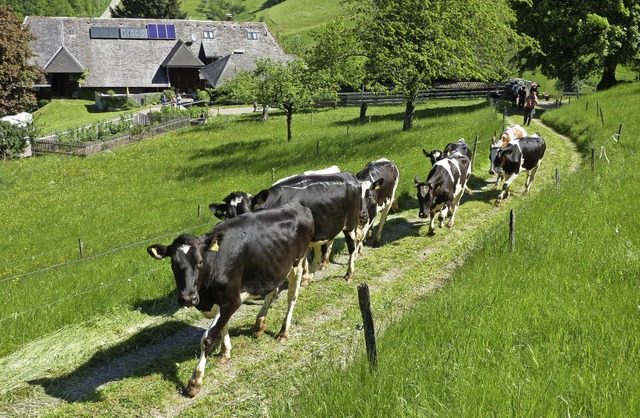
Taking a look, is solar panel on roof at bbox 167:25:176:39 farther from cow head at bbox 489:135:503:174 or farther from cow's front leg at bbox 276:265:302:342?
cow's front leg at bbox 276:265:302:342

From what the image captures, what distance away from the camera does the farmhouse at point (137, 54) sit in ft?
206

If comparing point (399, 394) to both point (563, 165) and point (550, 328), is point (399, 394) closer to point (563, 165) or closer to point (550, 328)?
point (550, 328)

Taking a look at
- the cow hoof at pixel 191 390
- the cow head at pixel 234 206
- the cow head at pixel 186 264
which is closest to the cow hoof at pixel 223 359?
the cow hoof at pixel 191 390

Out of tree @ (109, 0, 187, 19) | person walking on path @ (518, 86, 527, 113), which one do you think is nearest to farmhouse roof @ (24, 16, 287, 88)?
tree @ (109, 0, 187, 19)

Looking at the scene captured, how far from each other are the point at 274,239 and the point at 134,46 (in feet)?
214

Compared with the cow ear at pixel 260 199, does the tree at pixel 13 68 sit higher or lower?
higher

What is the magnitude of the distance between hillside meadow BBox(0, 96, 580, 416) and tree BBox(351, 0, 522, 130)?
2.69 metres

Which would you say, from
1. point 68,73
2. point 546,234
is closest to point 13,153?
point 68,73

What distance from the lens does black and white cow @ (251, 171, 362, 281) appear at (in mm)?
10516

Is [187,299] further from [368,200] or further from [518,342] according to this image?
[368,200]

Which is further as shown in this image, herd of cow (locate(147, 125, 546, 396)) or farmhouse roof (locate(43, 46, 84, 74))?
farmhouse roof (locate(43, 46, 84, 74))

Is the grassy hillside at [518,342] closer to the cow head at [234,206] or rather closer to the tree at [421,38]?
the cow head at [234,206]

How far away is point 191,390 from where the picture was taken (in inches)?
284

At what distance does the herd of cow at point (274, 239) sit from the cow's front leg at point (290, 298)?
0.05 feet
